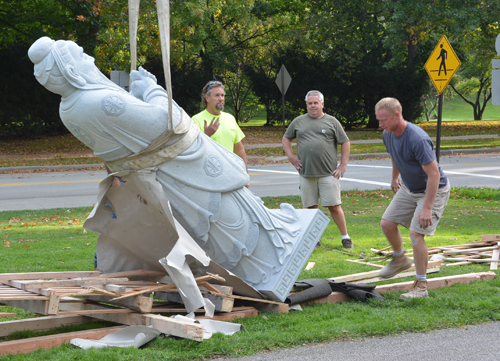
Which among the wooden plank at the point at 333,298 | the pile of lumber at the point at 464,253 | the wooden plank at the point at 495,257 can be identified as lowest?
the pile of lumber at the point at 464,253

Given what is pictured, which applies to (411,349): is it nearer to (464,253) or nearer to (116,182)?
(116,182)

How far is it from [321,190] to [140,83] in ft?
12.6

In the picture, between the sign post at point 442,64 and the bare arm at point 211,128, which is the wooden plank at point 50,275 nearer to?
the bare arm at point 211,128

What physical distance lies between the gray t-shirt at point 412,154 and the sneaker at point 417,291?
870mm

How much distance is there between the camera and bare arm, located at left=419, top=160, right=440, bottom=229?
5.36m

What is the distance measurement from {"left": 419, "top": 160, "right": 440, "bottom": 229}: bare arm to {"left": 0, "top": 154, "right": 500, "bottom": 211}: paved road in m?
7.66

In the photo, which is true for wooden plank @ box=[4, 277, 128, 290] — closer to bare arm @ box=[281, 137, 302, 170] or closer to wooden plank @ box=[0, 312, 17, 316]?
wooden plank @ box=[0, 312, 17, 316]

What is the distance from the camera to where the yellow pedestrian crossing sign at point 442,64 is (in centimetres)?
1256

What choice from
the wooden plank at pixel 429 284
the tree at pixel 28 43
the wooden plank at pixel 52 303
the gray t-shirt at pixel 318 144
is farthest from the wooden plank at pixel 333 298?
the tree at pixel 28 43

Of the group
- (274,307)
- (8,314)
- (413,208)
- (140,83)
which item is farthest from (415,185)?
(8,314)

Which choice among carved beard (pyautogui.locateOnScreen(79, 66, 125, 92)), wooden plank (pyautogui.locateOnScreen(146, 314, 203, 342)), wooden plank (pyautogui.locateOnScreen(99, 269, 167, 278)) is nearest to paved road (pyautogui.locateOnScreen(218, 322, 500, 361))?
wooden plank (pyautogui.locateOnScreen(146, 314, 203, 342))

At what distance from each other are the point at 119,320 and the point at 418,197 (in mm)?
3008

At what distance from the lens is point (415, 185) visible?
18.8 feet

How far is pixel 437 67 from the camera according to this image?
12.8m
